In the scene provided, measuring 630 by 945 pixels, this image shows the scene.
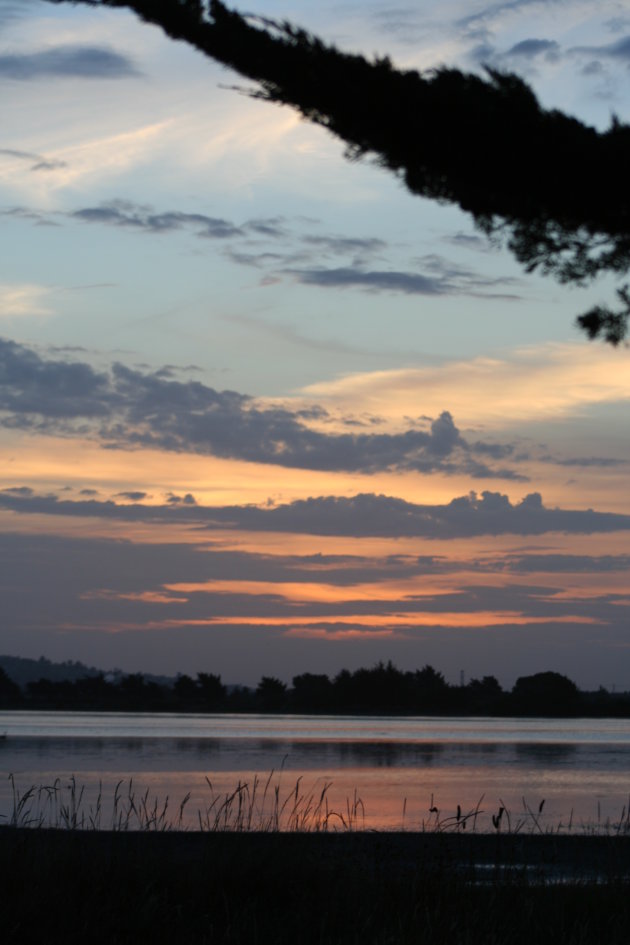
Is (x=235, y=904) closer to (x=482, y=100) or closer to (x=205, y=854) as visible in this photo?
(x=205, y=854)

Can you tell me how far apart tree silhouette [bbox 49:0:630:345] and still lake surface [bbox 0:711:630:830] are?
1054 centimetres

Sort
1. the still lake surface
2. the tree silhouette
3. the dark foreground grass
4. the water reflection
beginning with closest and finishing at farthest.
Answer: the tree silhouette, the dark foreground grass, the still lake surface, the water reflection

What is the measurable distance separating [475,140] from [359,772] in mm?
34892

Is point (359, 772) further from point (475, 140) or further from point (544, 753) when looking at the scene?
point (475, 140)

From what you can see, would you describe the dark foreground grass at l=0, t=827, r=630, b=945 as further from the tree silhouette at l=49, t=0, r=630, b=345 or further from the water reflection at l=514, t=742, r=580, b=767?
the water reflection at l=514, t=742, r=580, b=767

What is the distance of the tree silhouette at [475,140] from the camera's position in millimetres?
6023

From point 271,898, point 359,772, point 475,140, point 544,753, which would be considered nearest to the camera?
point 475,140

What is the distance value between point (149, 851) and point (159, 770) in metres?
25.2

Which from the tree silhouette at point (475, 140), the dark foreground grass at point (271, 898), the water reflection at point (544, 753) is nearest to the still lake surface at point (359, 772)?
the water reflection at point (544, 753)

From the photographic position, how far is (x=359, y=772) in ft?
128

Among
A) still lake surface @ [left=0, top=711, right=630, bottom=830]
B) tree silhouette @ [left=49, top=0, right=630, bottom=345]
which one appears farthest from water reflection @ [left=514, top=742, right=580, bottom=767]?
tree silhouette @ [left=49, top=0, right=630, bottom=345]

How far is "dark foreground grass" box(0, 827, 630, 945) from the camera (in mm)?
10336

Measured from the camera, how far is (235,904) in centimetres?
1195

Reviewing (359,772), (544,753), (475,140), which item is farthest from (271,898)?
(544,753)
